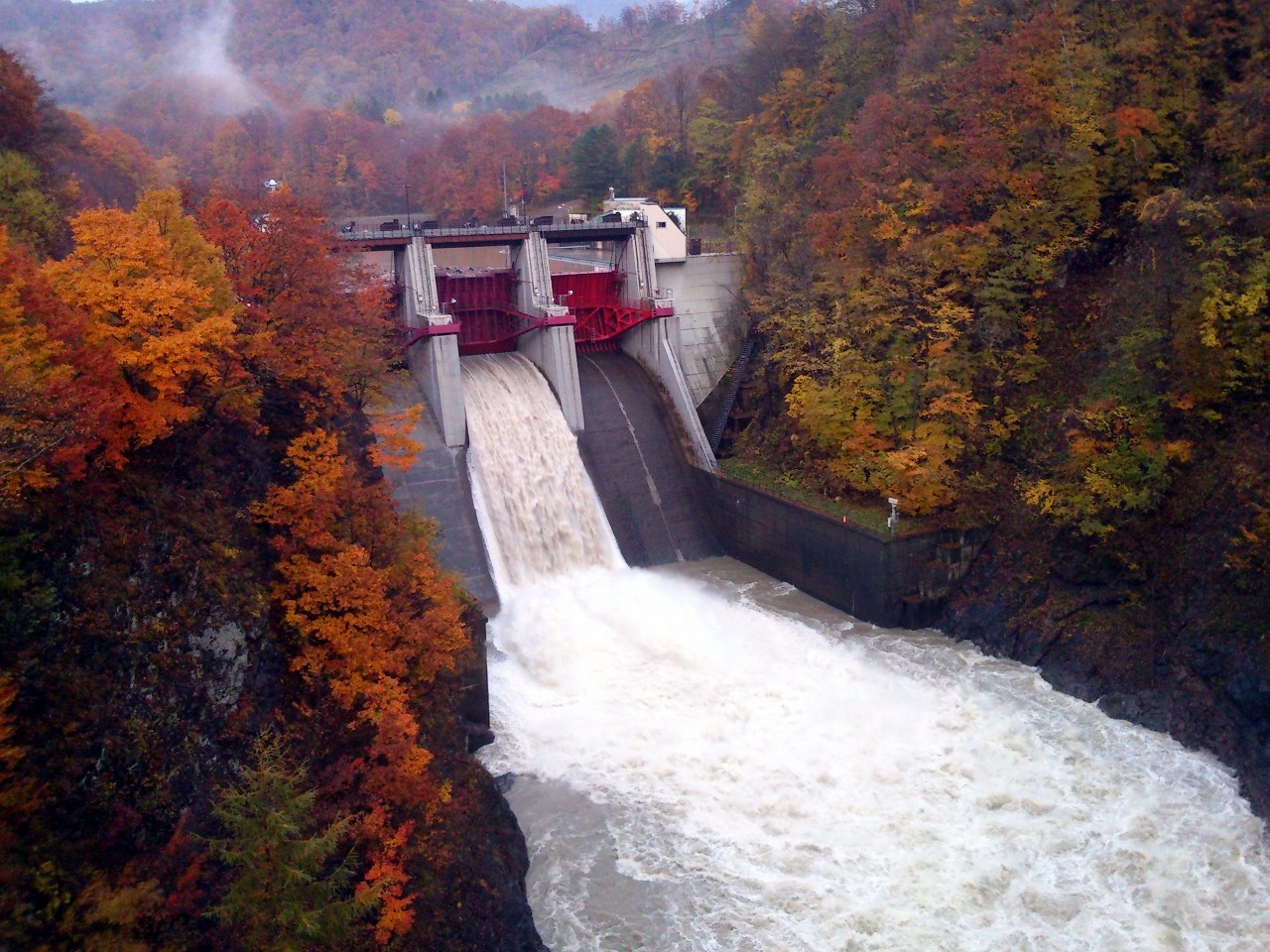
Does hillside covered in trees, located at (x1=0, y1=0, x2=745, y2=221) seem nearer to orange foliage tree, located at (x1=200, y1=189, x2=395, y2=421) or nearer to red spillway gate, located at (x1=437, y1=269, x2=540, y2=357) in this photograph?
red spillway gate, located at (x1=437, y1=269, x2=540, y2=357)

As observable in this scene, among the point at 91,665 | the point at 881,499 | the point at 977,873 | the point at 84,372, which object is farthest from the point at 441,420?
the point at 977,873

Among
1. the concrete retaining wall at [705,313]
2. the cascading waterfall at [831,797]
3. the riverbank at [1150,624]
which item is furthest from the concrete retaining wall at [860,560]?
the concrete retaining wall at [705,313]

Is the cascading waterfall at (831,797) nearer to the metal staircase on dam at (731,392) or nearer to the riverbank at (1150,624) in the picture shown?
the riverbank at (1150,624)

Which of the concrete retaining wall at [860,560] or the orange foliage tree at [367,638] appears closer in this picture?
the orange foliage tree at [367,638]

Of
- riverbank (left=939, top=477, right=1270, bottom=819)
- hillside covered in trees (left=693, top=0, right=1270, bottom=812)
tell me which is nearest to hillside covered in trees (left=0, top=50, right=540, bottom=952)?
riverbank (left=939, top=477, right=1270, bottom=819)

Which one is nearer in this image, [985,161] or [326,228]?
[326,228]

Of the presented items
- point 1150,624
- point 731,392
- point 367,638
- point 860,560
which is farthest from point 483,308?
point 1150,624

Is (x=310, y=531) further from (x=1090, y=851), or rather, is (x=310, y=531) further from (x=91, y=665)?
(x=1090, y=851)
